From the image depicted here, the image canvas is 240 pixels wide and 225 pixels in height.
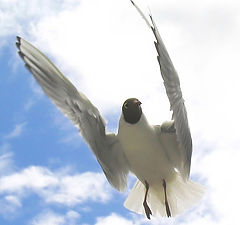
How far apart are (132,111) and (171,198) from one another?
0.98 m

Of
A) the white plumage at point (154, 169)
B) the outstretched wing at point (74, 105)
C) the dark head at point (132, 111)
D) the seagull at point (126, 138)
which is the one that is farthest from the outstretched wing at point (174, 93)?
the outstretched wing at point (74, 105)

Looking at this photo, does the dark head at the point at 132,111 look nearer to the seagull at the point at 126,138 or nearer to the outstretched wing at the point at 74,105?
the seagull at the point at 126,138

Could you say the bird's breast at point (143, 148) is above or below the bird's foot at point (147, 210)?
above

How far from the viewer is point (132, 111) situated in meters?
4.67

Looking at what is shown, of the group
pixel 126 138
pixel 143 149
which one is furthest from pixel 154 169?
pixel 126 138

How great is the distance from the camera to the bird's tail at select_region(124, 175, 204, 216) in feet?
17.1

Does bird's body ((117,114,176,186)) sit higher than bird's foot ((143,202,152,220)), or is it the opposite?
bird's body ((117,114,176,186))

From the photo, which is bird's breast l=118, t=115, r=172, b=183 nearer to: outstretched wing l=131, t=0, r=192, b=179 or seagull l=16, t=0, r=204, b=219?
seagull l=16, t=0, r=204, b=219

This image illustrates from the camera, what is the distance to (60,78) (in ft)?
15.5

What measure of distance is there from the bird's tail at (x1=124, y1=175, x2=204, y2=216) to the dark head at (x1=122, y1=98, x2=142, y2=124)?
801 mm

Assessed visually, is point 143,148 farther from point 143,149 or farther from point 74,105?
point 74,105

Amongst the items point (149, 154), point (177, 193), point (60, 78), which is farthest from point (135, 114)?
point (177, 193)

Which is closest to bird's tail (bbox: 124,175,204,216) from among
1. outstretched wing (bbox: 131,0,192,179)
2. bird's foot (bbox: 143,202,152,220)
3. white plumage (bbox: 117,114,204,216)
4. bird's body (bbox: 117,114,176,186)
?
white plumage (bbox: 117,114,204,216)

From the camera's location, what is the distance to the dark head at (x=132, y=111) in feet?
15.3
